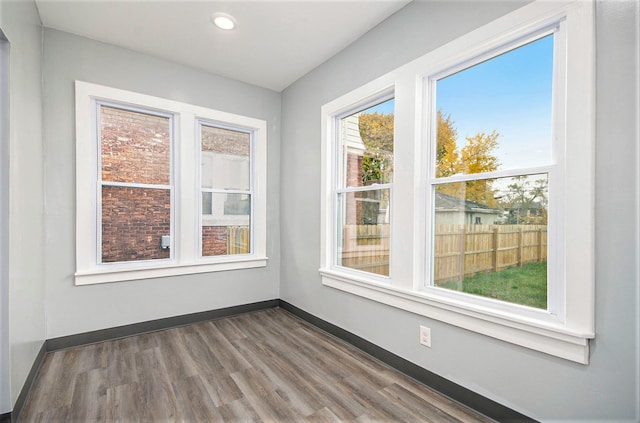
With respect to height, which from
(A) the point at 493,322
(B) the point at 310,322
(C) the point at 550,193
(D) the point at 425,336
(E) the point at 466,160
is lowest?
(B) the point at 310,322

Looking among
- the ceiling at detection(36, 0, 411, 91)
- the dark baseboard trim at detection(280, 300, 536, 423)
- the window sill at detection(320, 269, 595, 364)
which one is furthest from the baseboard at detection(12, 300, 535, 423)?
the ceiling at detection(36, 0, 411, 91)

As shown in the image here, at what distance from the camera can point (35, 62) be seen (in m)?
2.21

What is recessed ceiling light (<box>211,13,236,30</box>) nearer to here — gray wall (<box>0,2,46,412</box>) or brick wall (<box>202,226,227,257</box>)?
gray wall (<box>0,2,46,412</box>)

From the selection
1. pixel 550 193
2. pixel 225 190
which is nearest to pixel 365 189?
pixel 550 193

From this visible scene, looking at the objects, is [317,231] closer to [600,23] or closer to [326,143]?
[326,143]

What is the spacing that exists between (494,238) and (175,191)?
2.88 m

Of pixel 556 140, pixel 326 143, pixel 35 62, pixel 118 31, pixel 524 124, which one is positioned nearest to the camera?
pixel 556 140

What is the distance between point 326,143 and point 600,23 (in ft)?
6.78

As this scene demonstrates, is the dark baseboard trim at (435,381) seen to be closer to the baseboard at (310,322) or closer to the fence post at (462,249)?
the baseboard at (310,322)

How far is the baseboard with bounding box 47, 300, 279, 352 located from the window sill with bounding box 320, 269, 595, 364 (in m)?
1.66

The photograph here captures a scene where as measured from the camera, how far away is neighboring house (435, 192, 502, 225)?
5.97 feet

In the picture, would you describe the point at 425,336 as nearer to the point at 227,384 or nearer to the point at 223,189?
the point at 227,384

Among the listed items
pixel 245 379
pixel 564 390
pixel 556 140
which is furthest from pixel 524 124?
pixel 245 379

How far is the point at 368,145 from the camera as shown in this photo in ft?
8.94
